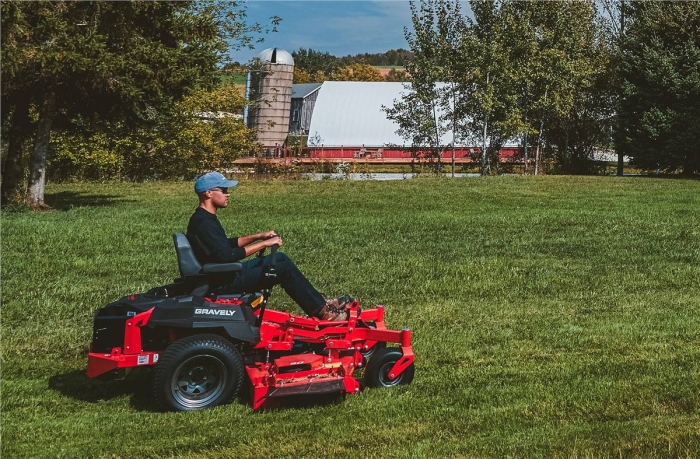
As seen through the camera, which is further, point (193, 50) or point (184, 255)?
point (193, 50)

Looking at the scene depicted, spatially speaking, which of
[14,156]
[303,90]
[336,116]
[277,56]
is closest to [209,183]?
[14,156]

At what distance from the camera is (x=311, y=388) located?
7.18m

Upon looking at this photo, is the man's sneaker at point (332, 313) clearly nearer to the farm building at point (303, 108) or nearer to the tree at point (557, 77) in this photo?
the tree at point (557, 77)

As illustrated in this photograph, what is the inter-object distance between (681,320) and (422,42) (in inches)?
1120

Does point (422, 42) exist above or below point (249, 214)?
above

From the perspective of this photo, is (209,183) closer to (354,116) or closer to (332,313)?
(332,313)

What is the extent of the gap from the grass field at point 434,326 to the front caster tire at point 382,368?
15 centimetres

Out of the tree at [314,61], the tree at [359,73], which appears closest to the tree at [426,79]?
the tree at [359,73]

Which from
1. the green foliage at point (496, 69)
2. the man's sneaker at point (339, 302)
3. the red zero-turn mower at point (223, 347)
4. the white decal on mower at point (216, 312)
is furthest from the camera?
the green foliage at point (496, 69)

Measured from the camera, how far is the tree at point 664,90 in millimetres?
37406

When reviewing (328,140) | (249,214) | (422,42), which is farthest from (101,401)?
(328,140)

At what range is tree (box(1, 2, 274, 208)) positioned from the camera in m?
19.9

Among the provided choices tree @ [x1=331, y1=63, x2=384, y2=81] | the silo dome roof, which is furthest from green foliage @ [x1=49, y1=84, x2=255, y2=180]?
tree @ [x1=331, y1=63, x2=384, y2=81]

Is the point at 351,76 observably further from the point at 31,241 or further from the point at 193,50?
the point at 31,241
